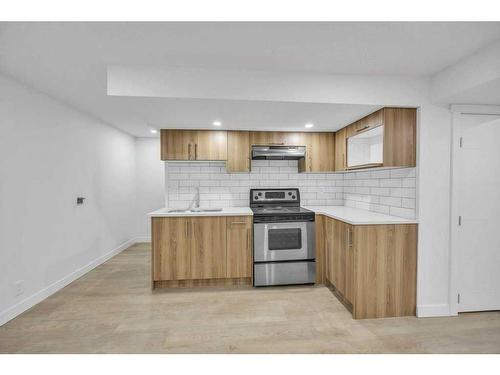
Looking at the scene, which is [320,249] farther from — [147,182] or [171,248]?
[147,182]

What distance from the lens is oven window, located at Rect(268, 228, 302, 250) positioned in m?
2.90

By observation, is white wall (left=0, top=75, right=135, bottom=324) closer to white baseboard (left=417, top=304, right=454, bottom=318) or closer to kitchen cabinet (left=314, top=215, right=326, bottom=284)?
kitchen cabinet (left=314, top=215, right=326, bottom=284)

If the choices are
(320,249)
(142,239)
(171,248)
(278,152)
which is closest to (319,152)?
(278,152)

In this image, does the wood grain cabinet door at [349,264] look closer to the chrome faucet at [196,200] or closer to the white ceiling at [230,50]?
the white ceiling at [230,50]

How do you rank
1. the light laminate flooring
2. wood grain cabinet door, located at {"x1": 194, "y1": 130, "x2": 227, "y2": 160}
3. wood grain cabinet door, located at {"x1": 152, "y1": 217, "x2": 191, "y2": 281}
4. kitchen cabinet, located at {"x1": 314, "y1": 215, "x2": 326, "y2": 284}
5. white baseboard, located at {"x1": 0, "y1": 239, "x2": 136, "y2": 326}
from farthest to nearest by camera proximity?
wood grain cabinet door, located at {"x1": 194, "y1": 130, "x2": 227, "y2": 160}
kitchen cabinet, located at {"x1": 314, "y1": 215, "x2": 326, "y2": 284}
wood grain cabinet door, located at {"x1": 152, "y1": 217, "x2": 191, "y2": 281}
white baseboard, located at {"x1": 0, "y1": 239, "x2": 136, "y2": 326}
the light laminate flooring

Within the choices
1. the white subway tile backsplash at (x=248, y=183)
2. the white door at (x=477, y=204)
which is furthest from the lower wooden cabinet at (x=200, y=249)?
the white door at (x=477, y=204)

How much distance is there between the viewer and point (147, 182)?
4898 mm

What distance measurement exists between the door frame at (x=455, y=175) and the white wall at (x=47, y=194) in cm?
417

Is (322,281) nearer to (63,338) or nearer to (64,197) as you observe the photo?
(63,338)

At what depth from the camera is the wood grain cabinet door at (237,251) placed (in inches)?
114

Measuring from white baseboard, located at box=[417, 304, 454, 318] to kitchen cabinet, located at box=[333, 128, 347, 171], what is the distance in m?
1.70

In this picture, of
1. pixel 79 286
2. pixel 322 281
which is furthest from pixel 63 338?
pixel 322 281

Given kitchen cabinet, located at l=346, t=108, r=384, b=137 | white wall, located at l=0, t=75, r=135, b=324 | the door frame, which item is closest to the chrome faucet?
white wall, located at l=0, t=75, r=135, b=324

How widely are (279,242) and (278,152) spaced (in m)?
1.24
